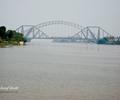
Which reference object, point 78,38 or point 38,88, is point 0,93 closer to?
point 38,88

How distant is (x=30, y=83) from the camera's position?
1371 centimetres

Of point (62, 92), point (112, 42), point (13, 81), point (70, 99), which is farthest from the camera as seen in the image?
point (112, 42)

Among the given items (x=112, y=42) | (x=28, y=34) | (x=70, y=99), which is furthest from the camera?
(x=112, y=42)

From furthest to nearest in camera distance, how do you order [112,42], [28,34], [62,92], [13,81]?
[112,42] < [28,34] < [13,81] < [62,92]

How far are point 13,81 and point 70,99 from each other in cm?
418

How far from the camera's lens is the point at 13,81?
1417 cm

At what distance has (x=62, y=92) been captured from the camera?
465 inches

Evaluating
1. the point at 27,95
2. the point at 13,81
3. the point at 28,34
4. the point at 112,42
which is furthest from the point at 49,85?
the point at 112,42

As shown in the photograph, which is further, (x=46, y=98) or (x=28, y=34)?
(x=28, y=34)

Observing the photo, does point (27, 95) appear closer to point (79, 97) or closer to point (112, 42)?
point (79, 97)

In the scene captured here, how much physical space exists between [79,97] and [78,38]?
118 metres

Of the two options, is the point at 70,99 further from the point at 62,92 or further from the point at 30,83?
the point at 30,83

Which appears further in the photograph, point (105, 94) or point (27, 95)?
point (105, 94)

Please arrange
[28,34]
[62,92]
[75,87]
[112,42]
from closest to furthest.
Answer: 1. [62,92]
2. [75,87]
3. [28,34]
4. [112,42]
